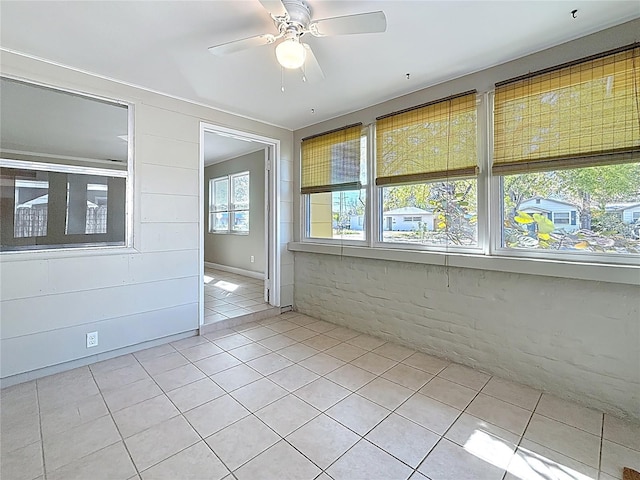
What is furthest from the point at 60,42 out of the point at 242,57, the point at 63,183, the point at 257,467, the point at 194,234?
→ the point at 257,467

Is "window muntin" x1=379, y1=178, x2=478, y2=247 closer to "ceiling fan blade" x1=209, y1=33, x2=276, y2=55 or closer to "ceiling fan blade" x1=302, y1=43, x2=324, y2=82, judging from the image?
"ceiling fan blade" x1=302, y1=43, x2=324, y2=82

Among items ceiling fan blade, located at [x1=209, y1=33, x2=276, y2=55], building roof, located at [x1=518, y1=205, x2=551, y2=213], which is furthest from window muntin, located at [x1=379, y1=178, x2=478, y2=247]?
ceiling fan blade, located at [x1=209, y1=33, x2=276, y2=55]

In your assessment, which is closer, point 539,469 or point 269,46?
point 539,469

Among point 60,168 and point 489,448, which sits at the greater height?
point 60,168

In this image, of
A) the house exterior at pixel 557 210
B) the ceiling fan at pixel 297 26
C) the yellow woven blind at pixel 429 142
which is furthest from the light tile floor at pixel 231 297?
the house exterior at pixel 557 210

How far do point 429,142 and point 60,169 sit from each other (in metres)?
3.19

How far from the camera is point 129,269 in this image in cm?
289

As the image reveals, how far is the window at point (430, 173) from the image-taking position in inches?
106

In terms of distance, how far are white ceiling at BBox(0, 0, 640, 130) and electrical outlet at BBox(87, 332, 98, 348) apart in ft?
7.34

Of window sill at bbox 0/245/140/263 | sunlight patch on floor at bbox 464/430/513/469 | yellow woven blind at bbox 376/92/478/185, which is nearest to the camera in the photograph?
sunlight patch on floor at bbox 464/430/513/469

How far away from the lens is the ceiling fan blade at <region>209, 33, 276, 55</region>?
1.80 meters

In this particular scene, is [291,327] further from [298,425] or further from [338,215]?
[298,425]

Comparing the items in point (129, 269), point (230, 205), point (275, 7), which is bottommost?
point (129, 269)

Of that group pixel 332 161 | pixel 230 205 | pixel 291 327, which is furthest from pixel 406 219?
pixel 230 205
